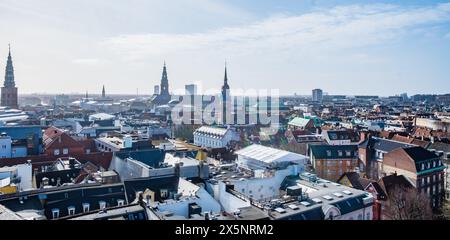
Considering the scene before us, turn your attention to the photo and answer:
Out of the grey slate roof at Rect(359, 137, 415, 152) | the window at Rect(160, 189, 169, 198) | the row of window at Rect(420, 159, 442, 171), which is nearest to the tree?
the row of window at Rect(420, 159, 442, 171)

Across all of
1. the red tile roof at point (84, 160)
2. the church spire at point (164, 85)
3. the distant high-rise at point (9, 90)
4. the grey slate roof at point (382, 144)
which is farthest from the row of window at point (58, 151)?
the church spire at point (164, 85)

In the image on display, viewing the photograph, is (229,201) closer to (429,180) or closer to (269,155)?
(269,155)

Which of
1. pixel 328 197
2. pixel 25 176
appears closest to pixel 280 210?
pixel 328 197

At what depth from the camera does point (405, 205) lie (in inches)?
581

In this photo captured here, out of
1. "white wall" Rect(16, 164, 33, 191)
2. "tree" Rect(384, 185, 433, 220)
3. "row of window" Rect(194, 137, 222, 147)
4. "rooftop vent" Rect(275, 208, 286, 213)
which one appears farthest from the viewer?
"row of window" Rect(194, 137, 222, 147)

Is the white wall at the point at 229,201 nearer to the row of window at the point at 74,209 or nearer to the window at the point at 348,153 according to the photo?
the row of window at the point at 74,209

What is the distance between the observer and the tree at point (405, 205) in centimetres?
1424

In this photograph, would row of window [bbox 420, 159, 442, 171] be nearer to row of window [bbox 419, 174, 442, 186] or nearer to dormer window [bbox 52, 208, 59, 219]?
row of window [bbox 419, 174, 442, 186]

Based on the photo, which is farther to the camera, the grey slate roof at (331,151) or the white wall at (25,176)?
the grey slate roof at (331,151)

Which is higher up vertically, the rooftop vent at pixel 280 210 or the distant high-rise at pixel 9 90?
the distant high-rise at pixel 9 90

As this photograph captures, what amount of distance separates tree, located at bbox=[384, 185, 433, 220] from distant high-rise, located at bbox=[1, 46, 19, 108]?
138 feet

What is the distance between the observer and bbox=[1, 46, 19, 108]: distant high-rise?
144 feet

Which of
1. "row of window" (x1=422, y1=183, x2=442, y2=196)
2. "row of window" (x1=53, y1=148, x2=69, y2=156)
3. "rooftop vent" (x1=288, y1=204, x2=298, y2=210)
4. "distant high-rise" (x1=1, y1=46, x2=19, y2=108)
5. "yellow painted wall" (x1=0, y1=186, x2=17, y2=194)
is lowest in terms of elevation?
"row of window" (x1=422, y1=183, x2=442, y2=196)

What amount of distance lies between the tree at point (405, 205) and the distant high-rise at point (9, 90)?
42.1 metres
